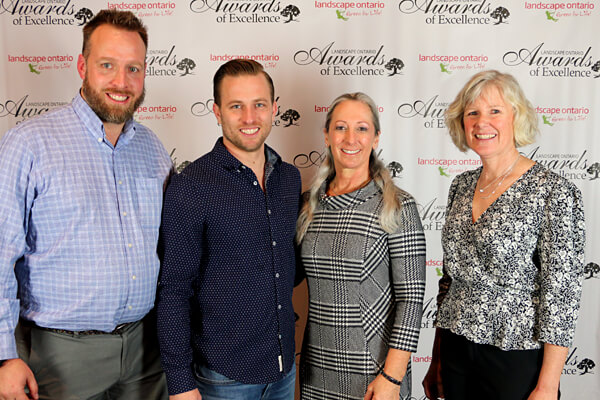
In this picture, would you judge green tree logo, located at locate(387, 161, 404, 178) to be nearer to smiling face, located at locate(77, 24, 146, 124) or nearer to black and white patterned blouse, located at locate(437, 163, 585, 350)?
black and white patterned blouse, located at locate(437, 163, 585, 350)

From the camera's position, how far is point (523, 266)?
161 centimetres

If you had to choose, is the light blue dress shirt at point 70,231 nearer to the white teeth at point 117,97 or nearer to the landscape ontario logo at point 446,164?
the white teeth at point 117,97

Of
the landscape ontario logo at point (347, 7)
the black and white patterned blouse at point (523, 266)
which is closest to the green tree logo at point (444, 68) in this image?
the landscape ontario logo at point (347, 7)

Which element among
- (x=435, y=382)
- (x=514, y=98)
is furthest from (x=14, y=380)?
(x=514, y=98)

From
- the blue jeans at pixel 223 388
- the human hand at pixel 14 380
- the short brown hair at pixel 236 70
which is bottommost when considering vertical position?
the blue jeans at pixel 223 388

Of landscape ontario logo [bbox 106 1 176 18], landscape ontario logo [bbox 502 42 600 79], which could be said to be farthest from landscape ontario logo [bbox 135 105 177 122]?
landscape ontario logo [bbox 502 42 600 79]

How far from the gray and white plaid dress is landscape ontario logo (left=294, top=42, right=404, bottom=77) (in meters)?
1.19

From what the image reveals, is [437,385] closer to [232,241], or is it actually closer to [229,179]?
[232,241]

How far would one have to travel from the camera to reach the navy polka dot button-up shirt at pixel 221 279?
167 centimetres

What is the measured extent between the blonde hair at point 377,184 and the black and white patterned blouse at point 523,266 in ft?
0.83

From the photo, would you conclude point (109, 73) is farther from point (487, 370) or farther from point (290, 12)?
point (487, 370)

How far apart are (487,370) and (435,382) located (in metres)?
0.31

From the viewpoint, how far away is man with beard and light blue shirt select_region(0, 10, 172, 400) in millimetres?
1597

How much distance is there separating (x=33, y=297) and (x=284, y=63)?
5.73 ft
